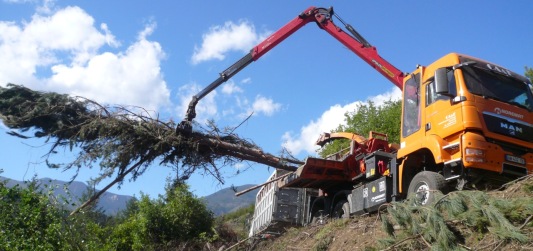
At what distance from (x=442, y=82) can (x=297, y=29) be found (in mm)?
5526

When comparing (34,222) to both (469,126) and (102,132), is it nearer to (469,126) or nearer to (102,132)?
(102,132)

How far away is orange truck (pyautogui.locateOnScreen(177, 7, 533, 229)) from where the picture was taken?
8562 millimetres

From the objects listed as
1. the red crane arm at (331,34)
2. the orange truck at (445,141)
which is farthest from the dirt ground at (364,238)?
the red crane arm at (331,34)

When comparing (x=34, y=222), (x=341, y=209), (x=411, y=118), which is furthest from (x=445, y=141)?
(x=34, y=222)

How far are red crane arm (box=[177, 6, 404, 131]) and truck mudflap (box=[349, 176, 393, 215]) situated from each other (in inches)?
104

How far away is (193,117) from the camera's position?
12.4m

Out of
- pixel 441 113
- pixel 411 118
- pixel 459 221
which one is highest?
pixel 411 118

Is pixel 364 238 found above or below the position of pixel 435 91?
below

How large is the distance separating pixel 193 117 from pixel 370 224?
16.7 ft

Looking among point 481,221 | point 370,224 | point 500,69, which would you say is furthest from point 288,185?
point 481,221

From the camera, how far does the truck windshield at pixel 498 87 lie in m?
9.08

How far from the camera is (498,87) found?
368 inches

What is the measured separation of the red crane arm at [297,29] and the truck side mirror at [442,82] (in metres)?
2.94

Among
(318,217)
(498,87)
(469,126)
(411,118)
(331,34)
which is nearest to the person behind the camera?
(469,126)
